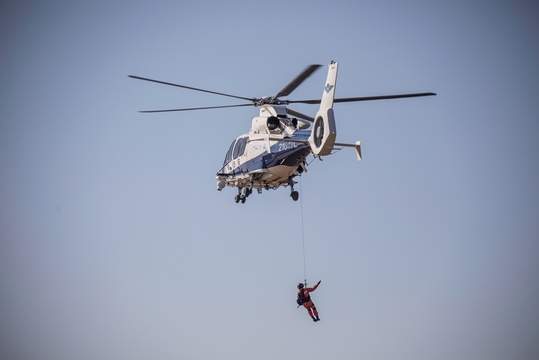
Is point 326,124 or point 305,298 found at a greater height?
point 326,124

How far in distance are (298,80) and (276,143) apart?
2633 mm

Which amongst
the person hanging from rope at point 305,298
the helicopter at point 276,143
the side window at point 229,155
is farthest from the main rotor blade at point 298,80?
the person hanging from rope at point 305,298

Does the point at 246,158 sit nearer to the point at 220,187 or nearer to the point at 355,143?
the point at 220,187

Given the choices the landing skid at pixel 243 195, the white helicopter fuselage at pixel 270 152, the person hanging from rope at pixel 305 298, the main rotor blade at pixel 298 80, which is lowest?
the person hanging from rope at pixel 305 298

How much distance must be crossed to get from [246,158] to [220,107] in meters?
2.44

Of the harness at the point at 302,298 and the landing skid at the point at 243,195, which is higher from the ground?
the landing skid at the point at 243,195

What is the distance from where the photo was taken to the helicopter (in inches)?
1474

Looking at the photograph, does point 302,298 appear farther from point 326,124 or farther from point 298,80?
point 298,80

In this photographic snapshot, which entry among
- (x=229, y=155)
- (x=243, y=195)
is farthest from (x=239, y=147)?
(x=243, y=195)

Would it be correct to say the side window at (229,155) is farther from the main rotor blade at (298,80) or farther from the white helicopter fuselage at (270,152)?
the main rotor blade at (298,80)

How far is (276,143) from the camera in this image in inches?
1558

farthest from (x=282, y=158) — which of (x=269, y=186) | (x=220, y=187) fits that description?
(x=220, y=187)

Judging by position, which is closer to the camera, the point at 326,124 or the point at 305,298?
the point at 326,124

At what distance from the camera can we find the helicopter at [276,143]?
37438 millimetres
